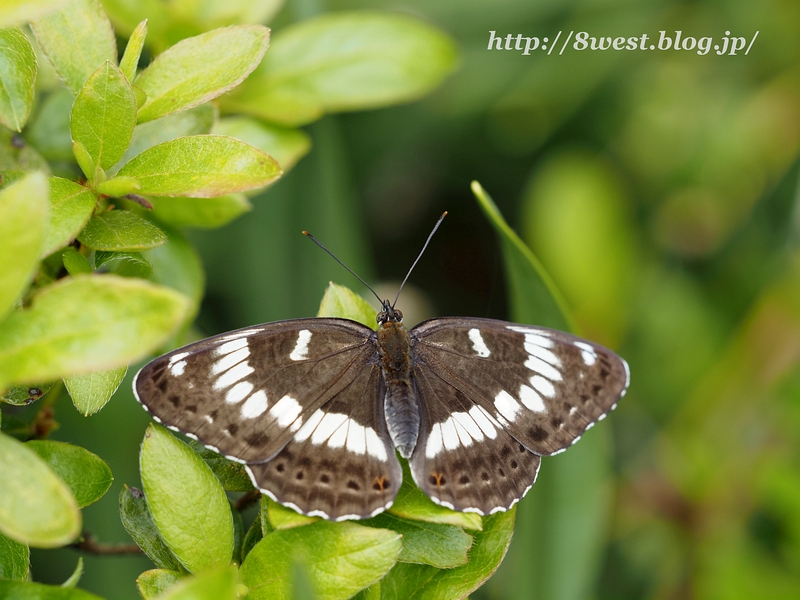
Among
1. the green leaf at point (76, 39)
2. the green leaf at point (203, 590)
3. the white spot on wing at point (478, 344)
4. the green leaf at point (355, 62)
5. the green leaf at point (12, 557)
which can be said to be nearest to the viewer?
the green leaf at point (203, 590)

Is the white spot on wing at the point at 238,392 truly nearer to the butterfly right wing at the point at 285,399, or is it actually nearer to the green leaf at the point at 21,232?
the butterfly right wing at the point at 285,399

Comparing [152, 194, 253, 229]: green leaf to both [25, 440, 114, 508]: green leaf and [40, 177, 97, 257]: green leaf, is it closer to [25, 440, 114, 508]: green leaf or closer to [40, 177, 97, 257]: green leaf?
Answer: [40, 177, 97, 257]: green leaf

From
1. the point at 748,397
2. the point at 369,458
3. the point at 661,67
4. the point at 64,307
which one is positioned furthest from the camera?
the point at 661,67

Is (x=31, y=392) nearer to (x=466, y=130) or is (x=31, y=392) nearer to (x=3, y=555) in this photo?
(x=3, y=555)

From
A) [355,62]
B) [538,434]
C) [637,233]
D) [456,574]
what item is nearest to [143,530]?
[456,574]

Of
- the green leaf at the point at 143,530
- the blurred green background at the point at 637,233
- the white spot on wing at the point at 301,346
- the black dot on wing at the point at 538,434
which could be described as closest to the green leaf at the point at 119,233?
the green leaf at the point at 143,530

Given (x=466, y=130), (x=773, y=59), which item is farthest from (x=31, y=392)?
(x=773, y=59)

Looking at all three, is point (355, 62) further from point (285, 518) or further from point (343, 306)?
point (285, 518)
